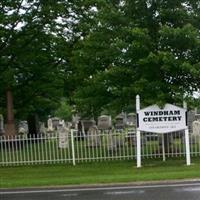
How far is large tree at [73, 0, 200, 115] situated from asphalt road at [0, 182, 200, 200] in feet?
20.9

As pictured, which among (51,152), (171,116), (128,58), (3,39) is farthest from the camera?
(3,39)

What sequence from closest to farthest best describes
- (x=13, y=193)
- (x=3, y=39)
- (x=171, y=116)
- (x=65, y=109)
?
1. (x=13, y=193)
2. (x=171, y=116)
3. (x=3, y=39)
4. (x=65, y=109)

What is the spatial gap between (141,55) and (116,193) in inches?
355

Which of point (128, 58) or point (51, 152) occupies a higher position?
point (128, 58)

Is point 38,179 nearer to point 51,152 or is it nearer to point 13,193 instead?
point 13,193

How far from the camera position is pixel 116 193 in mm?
13094

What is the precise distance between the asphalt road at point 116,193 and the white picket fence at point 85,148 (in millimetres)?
7615

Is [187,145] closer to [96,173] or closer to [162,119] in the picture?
[162,119]

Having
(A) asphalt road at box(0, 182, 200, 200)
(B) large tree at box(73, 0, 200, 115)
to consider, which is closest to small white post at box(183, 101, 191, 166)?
(B) large tree at box(73, 0, 200, 115)

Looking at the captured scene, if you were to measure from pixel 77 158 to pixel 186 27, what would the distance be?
660 centimetres

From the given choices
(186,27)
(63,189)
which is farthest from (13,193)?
(186,27)

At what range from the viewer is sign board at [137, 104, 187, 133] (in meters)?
19.9

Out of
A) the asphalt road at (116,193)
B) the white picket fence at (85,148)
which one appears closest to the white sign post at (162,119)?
the white picket fence at (85,148)

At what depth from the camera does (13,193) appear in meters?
14.1
